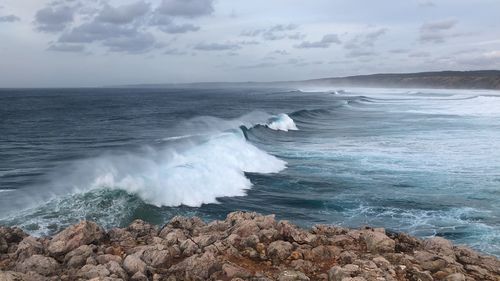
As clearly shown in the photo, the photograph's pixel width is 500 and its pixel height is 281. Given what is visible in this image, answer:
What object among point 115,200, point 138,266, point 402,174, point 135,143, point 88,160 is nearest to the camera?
point 138,266

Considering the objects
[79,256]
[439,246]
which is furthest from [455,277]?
[79,256]

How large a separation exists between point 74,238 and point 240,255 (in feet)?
11.8

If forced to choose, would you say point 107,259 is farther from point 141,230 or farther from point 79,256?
point 141,230

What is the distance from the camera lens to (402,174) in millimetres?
25172

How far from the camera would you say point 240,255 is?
9.74 metres

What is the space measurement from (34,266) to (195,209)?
11789mm

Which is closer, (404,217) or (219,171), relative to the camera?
(404,217)

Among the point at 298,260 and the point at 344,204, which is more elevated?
the point at 298,260

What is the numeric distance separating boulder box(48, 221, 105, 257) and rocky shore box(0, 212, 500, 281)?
2 cm

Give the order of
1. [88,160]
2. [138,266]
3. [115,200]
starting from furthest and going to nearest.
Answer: [88,160], [115,200], [138,266]

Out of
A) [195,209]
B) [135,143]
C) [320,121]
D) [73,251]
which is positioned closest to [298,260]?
[73,251]

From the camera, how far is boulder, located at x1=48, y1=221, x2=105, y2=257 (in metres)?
9.76

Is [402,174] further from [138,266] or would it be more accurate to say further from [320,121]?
[320,121]

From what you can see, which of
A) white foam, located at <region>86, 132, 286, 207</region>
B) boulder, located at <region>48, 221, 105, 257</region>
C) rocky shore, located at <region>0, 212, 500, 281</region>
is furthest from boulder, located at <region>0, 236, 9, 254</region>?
white foam, located at <region>86, 132, 286, 207</region>
